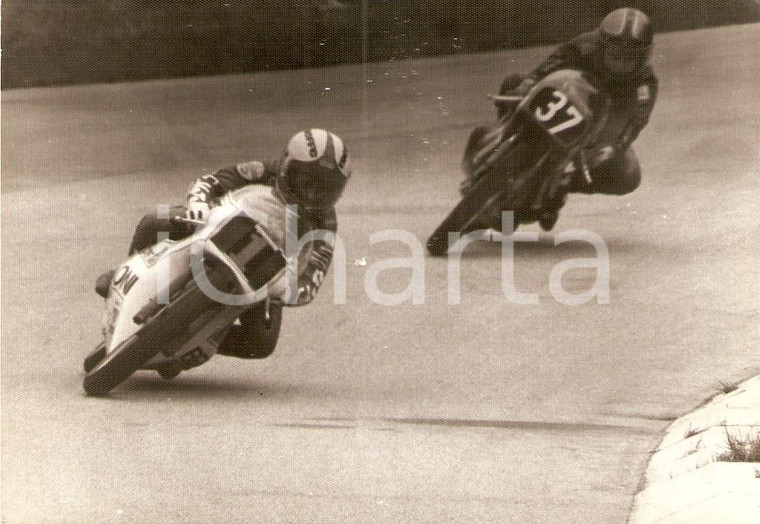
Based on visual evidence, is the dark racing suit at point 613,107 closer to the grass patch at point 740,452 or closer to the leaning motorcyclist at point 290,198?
the leaning motorcyclist at point 290,198

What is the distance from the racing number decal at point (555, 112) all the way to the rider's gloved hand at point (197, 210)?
1906 mm

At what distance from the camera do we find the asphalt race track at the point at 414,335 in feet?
24.2

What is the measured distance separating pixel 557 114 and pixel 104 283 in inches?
108

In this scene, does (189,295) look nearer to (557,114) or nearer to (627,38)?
(557,114)

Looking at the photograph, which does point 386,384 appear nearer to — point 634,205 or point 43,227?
point 634,205

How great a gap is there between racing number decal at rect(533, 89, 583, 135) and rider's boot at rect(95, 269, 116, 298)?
2.58m

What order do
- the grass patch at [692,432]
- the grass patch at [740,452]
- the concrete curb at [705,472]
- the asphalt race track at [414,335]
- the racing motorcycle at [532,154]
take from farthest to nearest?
the racing motorcycle at [532,154] → the asphalt race track at [414,335] → the grass patch at [692,432] → the grass patch at [740,452] → the concrete curb at [705,472]

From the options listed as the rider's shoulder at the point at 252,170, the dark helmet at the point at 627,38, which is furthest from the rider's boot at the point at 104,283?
the dark helmet at the point at 627,38

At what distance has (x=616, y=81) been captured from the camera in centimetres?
764

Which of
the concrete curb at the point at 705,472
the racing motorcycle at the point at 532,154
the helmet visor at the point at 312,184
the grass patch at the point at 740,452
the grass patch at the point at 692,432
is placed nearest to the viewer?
the concrete curb at the point at 705,472

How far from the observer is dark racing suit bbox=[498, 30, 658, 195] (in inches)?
298

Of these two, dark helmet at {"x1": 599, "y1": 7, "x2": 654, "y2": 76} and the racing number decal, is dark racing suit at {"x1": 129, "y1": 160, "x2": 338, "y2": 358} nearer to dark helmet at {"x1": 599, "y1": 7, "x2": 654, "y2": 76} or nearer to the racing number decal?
the racing number decal

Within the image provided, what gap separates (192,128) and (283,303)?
126 centimetres

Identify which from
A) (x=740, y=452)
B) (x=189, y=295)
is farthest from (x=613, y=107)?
(x=189, y=295)
